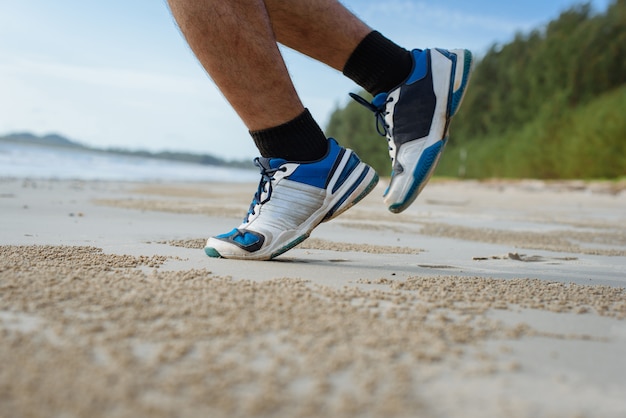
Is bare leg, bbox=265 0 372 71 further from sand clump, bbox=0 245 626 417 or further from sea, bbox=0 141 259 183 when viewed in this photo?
sea, bbox=0 141 259 183

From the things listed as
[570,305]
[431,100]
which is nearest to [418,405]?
[570,305]

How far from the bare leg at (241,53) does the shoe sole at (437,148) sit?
1.14 ft

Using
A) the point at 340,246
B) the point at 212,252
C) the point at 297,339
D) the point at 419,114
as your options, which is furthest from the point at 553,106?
the point at 297,339

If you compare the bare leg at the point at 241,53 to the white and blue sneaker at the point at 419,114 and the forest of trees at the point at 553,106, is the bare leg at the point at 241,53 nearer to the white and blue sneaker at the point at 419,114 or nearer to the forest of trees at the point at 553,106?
the white and blue sneaker at the point at 419,114

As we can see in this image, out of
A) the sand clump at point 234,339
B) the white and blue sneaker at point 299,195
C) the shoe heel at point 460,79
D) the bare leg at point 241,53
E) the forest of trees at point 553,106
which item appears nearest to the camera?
the sand clump at point 234,339

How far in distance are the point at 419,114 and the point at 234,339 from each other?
0.96 m

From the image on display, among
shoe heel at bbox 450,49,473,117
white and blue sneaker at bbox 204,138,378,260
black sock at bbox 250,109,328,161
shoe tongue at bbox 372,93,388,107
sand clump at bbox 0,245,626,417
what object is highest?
shoe heel at bbox 450,49,473,117

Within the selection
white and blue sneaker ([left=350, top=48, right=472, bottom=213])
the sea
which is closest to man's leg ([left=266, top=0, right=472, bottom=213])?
white and blue sneaker ([left=350, top=48, right=472, bottom=213])

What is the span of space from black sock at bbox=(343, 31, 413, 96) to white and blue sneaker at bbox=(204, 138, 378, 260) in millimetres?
216

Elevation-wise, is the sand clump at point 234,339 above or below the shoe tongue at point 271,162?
below

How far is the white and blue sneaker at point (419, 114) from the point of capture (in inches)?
55.2

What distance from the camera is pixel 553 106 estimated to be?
17.4m

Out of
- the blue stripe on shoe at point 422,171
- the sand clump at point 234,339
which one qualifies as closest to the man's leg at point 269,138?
the blue stripe on shoe at point 422,171

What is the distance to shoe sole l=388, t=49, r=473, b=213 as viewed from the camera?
1396mm
